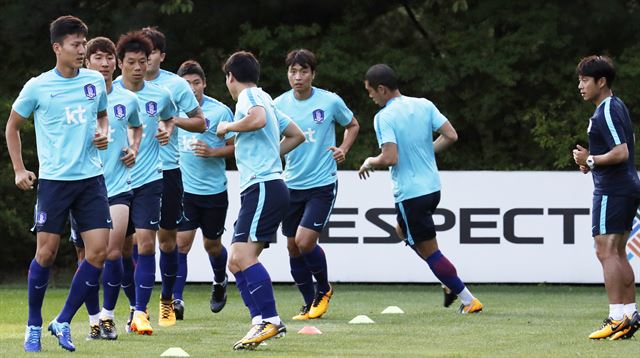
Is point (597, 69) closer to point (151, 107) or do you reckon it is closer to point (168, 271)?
point (151, 107)

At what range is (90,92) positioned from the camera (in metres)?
9.05

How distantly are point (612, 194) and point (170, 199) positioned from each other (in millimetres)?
3756

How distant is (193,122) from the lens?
35.4 ft

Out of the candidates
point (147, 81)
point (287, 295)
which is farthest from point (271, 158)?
point (287, 295)

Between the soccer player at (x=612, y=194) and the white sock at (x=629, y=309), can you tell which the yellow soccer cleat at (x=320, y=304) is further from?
the white sock at (x=629, y=309)

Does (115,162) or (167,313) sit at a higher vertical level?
(115,162)

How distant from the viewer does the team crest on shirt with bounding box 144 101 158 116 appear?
1072cm

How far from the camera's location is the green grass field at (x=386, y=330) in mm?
8945

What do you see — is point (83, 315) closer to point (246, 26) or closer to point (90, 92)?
point (90, 92)

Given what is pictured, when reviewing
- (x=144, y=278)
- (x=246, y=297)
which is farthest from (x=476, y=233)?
(x=246, y=297)

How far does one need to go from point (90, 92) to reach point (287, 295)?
7026mm

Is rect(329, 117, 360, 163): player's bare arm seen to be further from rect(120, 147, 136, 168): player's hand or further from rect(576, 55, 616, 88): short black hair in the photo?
rect(576, 55, 616, 88): short black hair

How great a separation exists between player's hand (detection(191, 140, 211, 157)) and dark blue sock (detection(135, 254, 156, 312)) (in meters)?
1.05

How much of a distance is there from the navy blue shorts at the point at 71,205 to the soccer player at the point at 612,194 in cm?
328
